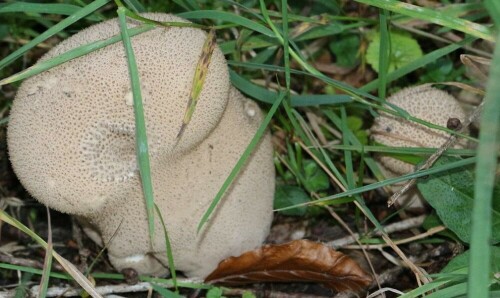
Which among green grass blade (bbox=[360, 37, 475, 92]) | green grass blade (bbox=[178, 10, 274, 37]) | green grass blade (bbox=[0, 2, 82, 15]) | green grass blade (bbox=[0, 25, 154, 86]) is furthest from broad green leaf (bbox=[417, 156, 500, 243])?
green grass blade (bbox=[0, 2, 82, 15])

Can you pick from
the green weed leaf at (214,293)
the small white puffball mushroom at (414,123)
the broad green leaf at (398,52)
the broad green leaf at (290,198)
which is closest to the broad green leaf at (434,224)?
the small white puffball mushroom at (414,123)

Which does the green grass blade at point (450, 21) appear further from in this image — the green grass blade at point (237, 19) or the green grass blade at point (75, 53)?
the green grass blade at point (75, 53)

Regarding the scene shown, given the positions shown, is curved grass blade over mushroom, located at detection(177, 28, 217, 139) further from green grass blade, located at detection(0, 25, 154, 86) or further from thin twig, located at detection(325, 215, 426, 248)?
thin twig, located at detection(325, 215, 426, 248)

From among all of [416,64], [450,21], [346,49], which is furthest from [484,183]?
[346,49]

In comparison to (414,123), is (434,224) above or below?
below

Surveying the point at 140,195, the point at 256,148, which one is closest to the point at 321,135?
the point at 256,148

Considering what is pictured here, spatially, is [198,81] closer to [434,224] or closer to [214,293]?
[214,293]
